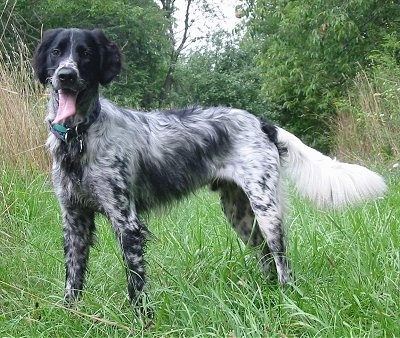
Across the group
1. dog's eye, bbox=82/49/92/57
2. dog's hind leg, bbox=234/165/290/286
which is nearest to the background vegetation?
dog's hind leg, bbox=234/165/290/286

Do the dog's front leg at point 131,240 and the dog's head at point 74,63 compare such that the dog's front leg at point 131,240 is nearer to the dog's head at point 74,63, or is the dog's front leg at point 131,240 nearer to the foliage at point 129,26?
the dog's head at point 74,63

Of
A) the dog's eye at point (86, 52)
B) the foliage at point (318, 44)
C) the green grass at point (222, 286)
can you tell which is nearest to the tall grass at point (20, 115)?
the green grass at point (222, 286)

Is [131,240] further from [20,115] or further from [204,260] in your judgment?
[20,115]

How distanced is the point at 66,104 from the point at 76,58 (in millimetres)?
257

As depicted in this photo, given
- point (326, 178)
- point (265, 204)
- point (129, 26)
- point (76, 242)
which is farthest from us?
point (129, 26)

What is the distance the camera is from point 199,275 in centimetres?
332

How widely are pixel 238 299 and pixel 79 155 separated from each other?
1.19 meters

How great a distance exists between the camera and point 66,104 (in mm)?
3400

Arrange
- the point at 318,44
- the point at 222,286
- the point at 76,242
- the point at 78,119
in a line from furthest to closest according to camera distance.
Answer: the point at 318,44 → the point at 76,242 → the point at 78,119 → the point at 222,286

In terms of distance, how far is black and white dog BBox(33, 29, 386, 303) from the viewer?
136 inches

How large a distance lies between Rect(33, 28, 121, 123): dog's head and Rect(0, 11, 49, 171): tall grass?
2133 millimetres

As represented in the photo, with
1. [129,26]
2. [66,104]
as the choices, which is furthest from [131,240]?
[129,26]

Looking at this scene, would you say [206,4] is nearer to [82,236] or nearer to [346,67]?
[346,67]

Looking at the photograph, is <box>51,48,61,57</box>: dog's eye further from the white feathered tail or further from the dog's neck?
the white feathered tail
